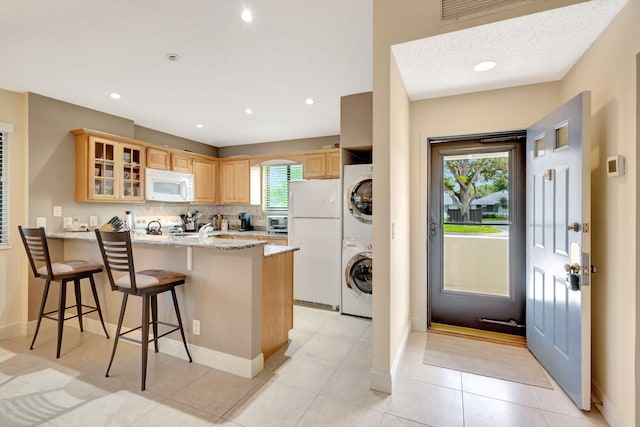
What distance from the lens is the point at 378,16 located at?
6.49 feet

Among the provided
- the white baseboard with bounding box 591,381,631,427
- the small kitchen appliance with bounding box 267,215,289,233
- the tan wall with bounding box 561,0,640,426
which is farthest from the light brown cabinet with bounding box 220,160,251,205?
the white baseboard with bounding box 591,381,631,427

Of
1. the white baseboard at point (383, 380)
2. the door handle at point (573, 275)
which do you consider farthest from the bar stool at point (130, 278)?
the door handle at point (573, 275)

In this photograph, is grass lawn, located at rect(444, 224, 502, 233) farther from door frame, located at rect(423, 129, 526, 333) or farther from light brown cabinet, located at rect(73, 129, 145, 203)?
light brown cabinet, located at rect(73, 129, 145, 203)

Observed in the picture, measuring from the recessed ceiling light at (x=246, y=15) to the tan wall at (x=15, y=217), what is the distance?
2906mm

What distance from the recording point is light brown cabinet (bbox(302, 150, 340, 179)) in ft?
14.7

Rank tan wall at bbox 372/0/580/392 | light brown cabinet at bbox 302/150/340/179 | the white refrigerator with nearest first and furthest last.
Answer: tan wall at bbox 372/0/580/392, the white refrigerator, light brown cabinet at bbox 302/150/340/179

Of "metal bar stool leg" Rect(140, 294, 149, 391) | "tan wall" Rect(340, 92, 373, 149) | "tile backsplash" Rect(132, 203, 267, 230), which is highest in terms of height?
"tan wall" Rect(340, 92, 373, 149)

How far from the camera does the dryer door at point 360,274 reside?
3.49 m

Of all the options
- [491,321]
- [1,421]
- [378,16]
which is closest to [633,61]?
[378,16]

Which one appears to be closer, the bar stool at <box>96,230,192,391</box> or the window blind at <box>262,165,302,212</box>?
the bar stool at <box>96,230,192,391</box>

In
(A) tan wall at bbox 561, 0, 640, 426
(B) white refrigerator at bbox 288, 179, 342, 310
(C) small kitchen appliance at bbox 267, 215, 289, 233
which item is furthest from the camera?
(C) small kitchen appliance at bbox 267, 215, 289, 233

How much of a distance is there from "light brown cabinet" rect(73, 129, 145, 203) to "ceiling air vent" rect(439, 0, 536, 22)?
3.94 meters

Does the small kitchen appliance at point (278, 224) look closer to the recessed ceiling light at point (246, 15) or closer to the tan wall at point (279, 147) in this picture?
the tan wall at point (279, 147)

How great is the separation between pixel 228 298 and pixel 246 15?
81.0 inches
